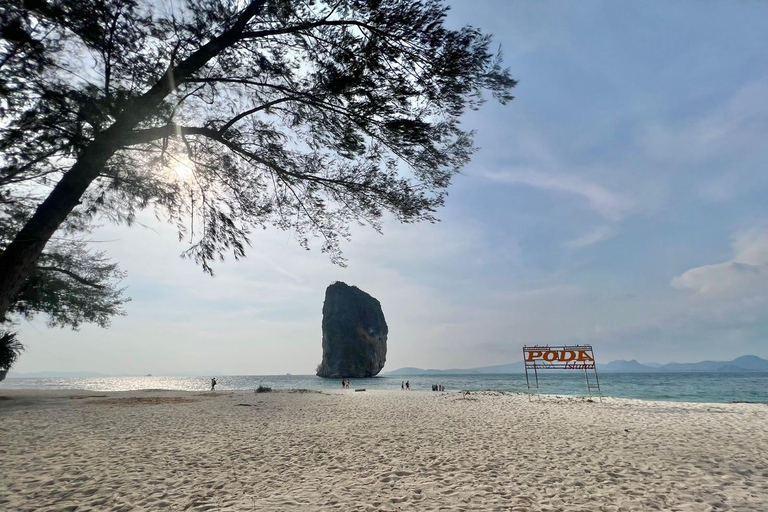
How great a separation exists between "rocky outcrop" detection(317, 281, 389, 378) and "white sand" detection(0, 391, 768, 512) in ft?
349

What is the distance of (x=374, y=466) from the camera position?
6191 millimetres

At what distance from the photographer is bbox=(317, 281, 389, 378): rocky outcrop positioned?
11356cm

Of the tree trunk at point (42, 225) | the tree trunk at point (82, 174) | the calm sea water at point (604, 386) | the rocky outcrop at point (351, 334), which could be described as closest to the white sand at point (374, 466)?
the tree trunk at point (42, 225)

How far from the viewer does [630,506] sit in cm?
446

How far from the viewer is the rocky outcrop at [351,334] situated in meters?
114

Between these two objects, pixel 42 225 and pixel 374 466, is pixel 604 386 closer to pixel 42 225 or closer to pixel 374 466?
pixel 374 466

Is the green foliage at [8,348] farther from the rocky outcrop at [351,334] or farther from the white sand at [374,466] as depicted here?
the rocky outcrop at [351,334]

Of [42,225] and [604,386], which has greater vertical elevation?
[42,225]

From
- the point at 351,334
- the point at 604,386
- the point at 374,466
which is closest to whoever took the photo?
the point at 374,466

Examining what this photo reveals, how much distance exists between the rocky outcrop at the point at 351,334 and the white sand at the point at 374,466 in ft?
349

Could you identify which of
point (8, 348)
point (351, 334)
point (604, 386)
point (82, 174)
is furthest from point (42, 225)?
point (351, 334)

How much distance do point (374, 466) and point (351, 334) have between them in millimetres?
112545

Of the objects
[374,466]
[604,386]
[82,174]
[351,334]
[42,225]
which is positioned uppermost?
[351,334]

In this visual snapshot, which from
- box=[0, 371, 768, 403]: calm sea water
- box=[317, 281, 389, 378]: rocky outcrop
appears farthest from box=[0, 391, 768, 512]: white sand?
box=[317, 281, 389, 378]: rocky outcrop
